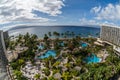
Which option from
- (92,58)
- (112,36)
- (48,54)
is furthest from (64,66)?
(112,36)

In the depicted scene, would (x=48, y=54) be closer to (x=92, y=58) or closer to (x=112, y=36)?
(x=92, y=58)

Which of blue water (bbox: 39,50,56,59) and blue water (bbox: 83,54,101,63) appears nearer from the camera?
blue water (bbox: 83,54,101,63)

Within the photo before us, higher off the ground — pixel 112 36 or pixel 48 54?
pixel 112 36

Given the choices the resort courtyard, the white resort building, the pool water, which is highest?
the white resort building

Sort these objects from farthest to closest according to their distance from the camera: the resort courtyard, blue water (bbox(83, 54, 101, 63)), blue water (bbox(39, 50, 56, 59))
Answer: blue water (bbox(39, 50, 56, 59)) → blue water (bbox(83, 54, 101, 63)) → the resort courtyard

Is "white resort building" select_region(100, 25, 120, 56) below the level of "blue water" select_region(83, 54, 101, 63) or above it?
above

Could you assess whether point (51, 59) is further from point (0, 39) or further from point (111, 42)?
point (111, 42)

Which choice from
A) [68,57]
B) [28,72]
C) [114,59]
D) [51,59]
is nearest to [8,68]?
[28,72]

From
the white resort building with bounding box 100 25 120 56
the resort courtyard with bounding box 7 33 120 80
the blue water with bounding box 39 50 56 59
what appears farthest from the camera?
the white resort building with bounding box 100 25 120 56

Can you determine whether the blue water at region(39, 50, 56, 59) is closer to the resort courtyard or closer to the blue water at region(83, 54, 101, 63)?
the resort courtyard

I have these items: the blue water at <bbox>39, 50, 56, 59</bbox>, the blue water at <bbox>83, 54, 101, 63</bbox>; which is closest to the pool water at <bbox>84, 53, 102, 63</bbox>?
the blue water at <bbox>83, 54, 101, 63</bbox>

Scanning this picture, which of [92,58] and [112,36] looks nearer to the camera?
[92,58]

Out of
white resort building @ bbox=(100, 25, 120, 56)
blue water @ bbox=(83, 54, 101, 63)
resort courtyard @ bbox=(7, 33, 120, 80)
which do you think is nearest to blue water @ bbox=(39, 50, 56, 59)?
resort courtyard @ bbox=(7, 33, 120, 80)

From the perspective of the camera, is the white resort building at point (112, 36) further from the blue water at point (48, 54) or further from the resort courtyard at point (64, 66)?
the blue water at point (48, 54)
